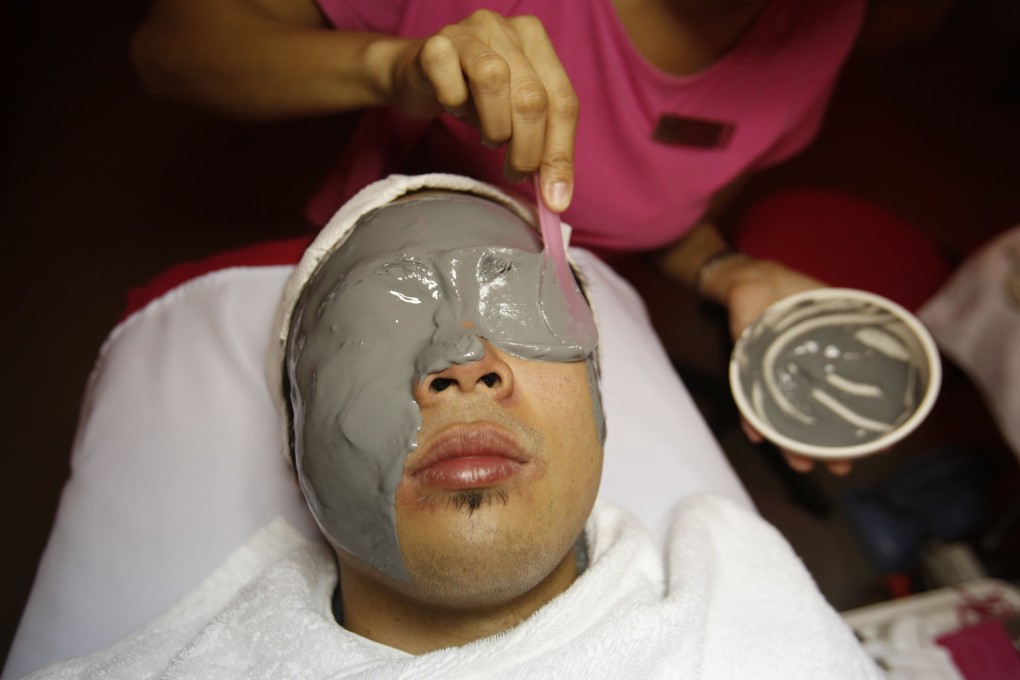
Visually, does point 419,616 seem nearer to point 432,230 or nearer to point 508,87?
point 432,230

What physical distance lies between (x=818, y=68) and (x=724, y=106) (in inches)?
6.1

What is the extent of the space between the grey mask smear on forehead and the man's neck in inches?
4.2

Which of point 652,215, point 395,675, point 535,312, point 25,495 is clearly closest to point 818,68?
point 652,215

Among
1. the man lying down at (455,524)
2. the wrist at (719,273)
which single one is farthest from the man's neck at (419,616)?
the wrist at (719,273)

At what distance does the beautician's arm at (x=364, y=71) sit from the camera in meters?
0.68

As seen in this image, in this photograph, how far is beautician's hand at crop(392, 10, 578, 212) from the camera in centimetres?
68

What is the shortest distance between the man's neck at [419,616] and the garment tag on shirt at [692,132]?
0.59 meters

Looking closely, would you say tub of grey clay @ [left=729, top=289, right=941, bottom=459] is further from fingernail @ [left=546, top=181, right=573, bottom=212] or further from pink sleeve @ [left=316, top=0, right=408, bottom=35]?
pink sleeve @ [left=316, top=0, right=408, bottom=35]

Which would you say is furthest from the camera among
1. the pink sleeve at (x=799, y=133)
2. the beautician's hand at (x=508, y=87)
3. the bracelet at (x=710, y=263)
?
the bracelet at (x=710, y=263)

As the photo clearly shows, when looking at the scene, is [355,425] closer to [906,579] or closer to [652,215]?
[652,215]

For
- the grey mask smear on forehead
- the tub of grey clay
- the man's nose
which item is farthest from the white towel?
the man's nose

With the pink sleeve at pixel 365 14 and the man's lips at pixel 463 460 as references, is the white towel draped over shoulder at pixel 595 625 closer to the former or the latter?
the man's lips at pixel 463 460

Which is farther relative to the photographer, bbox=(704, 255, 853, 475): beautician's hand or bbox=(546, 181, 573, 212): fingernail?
bbox=(704, 255, 853, 475): beautician's hand

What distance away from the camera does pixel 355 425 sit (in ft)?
2.27
